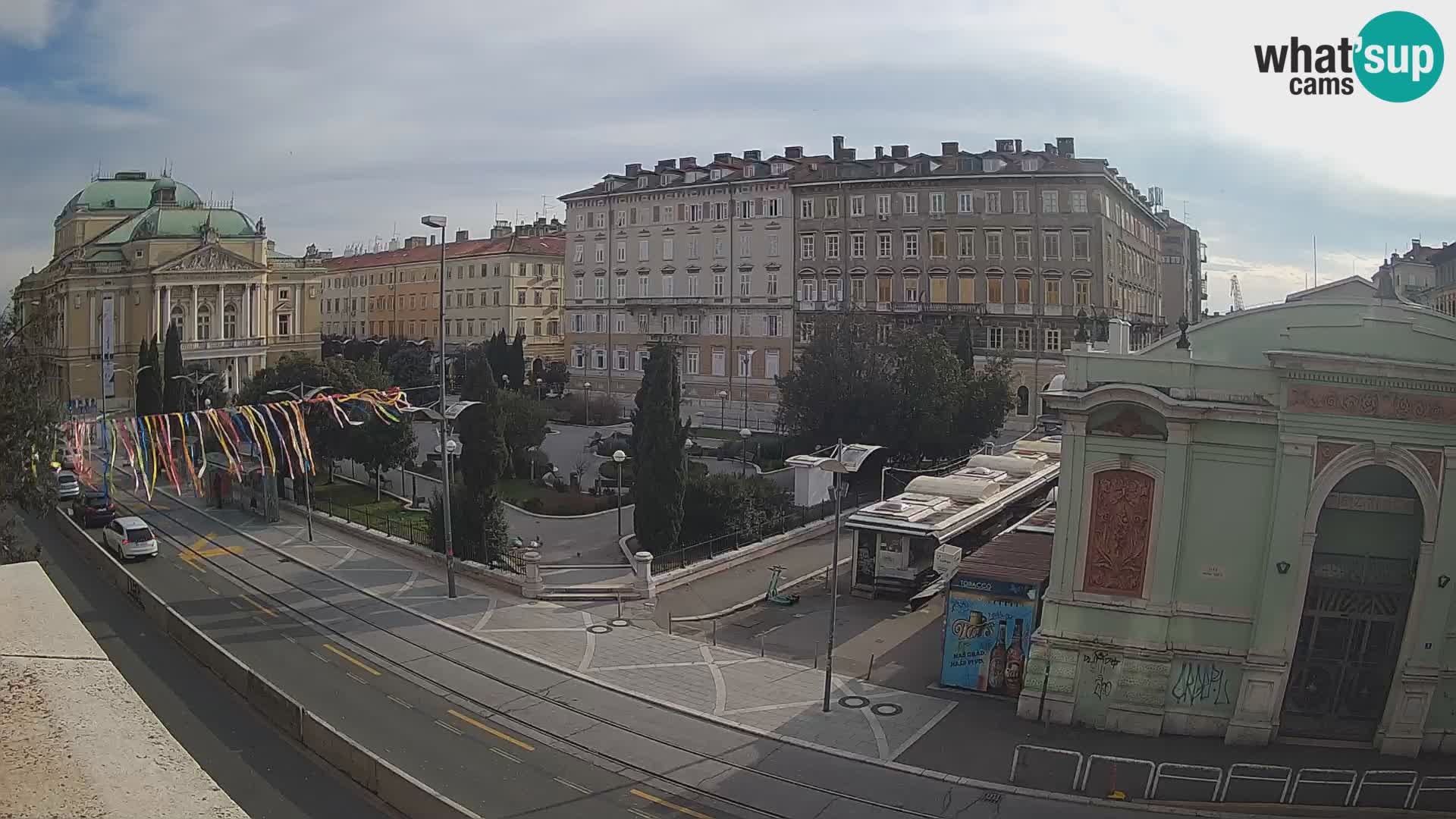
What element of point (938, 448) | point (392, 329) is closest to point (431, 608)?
point (938, 448)

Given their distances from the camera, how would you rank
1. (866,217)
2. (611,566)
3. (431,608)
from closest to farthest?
1. (431,608)
2. (611,566)
3. (866,217)

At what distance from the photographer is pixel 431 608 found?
91.2 feet

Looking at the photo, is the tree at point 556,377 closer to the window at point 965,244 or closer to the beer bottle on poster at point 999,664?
the window at point 965,244

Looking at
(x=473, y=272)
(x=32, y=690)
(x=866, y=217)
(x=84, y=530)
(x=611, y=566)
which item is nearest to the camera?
(x=32, y=690)

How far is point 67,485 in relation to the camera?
45.0 m

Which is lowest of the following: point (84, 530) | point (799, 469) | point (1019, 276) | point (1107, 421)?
point (84, 530)

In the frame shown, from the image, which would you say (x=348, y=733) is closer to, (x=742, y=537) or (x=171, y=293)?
(x=742, y=537)

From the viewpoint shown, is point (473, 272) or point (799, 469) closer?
point (799, 469)

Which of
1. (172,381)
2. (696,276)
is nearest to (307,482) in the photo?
(172,381)

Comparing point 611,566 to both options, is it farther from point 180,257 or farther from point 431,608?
point 180,257

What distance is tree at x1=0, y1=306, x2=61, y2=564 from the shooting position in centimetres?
2362

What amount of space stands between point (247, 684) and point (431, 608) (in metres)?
7.37

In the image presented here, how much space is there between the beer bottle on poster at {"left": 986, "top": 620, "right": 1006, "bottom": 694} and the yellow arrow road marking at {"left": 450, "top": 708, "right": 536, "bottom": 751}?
967 cm

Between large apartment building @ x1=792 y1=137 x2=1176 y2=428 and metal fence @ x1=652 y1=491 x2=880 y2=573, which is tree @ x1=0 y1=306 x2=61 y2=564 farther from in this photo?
large apartment building @ x1=792 y1=137 x2=1176 y2=428
